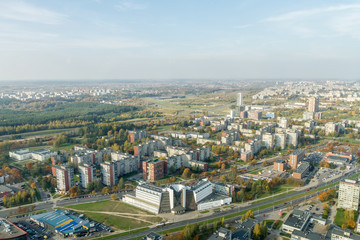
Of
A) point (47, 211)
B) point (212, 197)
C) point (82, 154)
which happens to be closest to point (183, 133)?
point (82, 154)

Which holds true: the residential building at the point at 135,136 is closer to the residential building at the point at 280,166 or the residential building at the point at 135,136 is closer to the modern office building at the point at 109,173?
the modern office building at the point at 109,173

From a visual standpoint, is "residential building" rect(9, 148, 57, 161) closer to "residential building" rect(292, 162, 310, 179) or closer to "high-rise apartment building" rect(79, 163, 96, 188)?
"high-rise apartment building" rect(79, 163, 96, 188)

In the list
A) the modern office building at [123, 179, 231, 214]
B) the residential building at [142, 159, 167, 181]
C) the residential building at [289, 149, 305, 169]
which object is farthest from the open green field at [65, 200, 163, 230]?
the residential building at [289, 149, 305, 169]

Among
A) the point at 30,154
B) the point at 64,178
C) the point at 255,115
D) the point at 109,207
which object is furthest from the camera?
the point at 255,115

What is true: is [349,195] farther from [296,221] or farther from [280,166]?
[280,166]

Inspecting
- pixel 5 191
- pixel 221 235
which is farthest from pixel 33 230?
pixel 221 235

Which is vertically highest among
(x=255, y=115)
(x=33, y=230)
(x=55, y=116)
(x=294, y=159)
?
(x=255, y=115)

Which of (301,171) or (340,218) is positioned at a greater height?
(301,171)

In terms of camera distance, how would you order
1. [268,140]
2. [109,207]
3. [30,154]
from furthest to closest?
1. [268,140]
2. [30,154]
3. [109,207]
